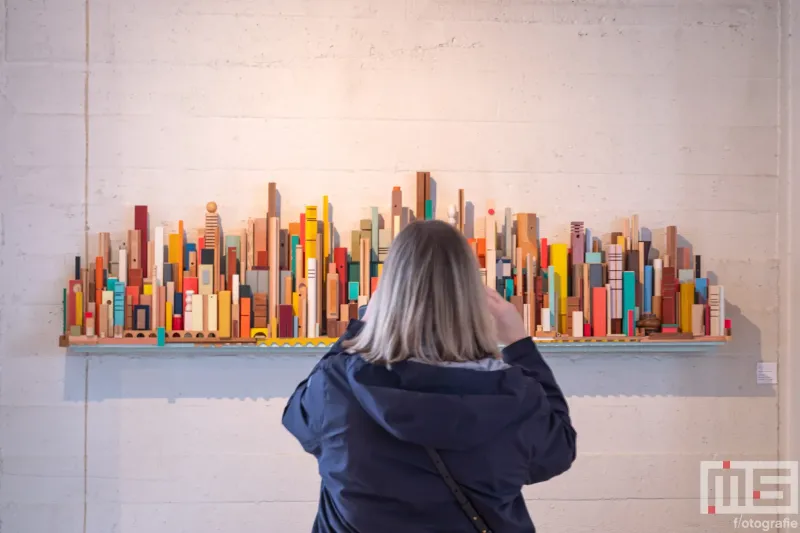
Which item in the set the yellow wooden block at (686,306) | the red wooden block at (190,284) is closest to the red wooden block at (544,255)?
the yellow wooden block at (686,306)

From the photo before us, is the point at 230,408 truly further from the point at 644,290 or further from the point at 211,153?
the point at 644,290

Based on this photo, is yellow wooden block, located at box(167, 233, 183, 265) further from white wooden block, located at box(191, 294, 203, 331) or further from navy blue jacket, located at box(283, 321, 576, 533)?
navy blue jacket, located at box(283, 321, 576, 533)

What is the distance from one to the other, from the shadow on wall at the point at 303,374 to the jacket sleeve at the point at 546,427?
1510 mm

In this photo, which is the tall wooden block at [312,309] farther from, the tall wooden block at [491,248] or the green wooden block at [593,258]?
the green wooden block at [593,258]

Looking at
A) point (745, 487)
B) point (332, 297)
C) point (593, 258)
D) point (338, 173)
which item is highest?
point (338, 173)

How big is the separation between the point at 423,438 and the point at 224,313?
5.16 ft

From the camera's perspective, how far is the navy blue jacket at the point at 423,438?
4.69 ft

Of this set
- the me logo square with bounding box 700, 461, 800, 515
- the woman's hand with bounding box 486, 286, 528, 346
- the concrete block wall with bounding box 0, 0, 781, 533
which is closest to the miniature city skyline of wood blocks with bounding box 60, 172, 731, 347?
the concrete block wall with bounding box 0, 0, 781, 533

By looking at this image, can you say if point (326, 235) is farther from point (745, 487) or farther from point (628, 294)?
point (745, 487)

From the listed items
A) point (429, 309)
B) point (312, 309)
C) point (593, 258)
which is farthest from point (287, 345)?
point (429, 309)

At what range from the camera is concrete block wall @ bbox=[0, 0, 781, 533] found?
9.78ft

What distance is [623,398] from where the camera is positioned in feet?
10.2

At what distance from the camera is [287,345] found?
2846 millimetres

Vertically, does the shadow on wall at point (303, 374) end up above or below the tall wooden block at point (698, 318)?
below
